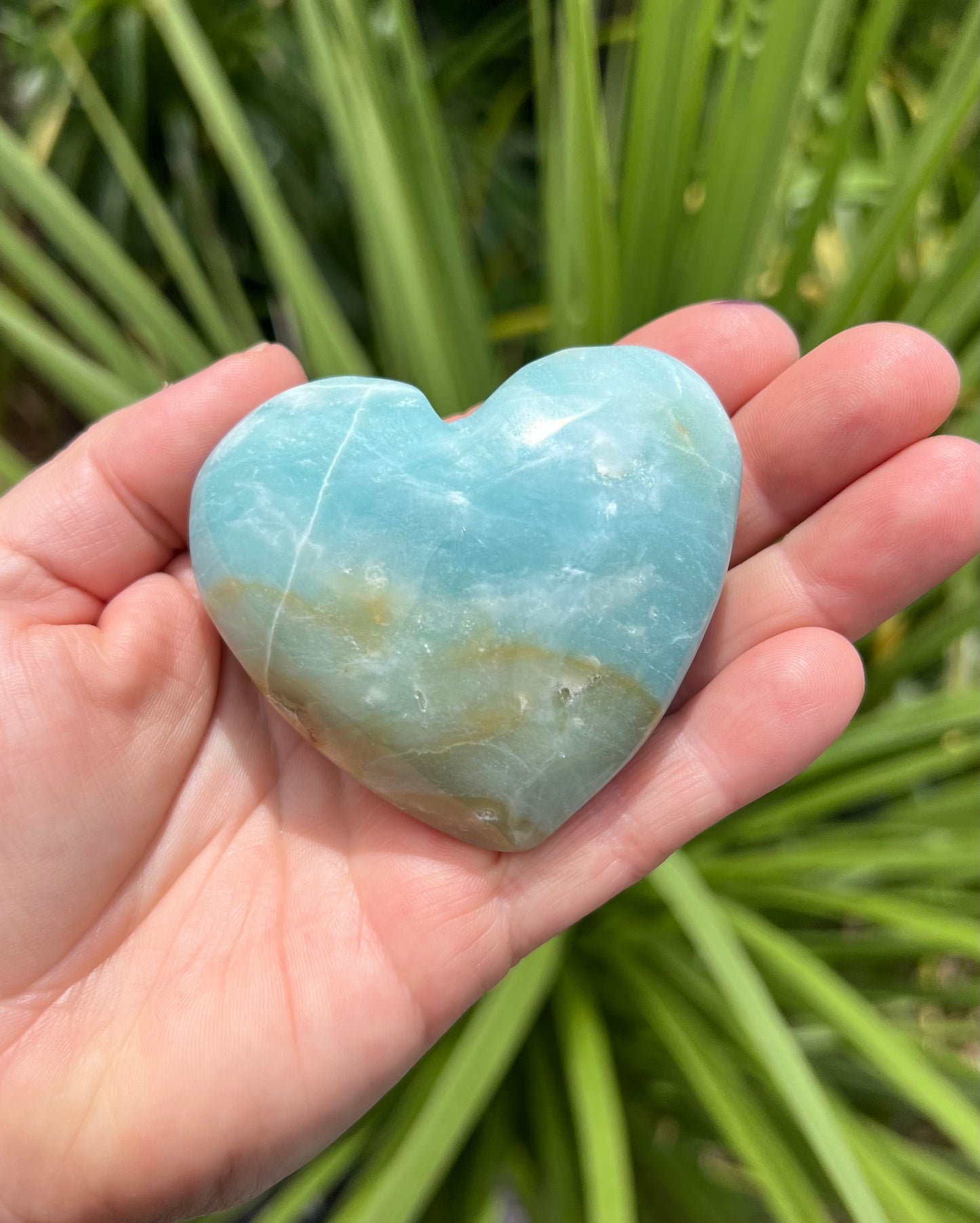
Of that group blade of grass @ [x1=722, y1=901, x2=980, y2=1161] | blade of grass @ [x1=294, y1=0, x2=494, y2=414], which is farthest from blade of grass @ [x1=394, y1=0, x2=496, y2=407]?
blade of grass @ [x1=722, y1=901, x2=980, y2=1161]

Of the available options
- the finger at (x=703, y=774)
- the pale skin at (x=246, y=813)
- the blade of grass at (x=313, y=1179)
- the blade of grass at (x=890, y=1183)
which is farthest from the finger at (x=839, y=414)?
the blade of grass at (x=313, y=1179)

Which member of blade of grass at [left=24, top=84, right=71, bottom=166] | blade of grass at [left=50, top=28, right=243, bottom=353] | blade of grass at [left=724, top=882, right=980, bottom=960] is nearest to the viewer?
blade of grass at [left=724, top=882, right=980, bottom=960]

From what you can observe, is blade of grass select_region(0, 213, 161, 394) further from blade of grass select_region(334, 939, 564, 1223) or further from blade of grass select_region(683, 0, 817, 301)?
blade of grass select_region(334, 939, 564, 1223)

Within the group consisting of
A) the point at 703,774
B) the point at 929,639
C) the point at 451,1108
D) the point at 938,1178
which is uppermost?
the point at 703,774

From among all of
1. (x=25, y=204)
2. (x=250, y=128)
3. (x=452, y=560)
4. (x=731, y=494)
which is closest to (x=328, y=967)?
(x=452, y=560)

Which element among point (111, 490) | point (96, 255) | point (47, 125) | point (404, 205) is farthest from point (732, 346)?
point (47, 125)

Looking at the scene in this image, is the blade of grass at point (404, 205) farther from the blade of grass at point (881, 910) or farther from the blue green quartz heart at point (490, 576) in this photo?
the blade of grass at point (881, 910)

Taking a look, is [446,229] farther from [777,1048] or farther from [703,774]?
[777,1048]
